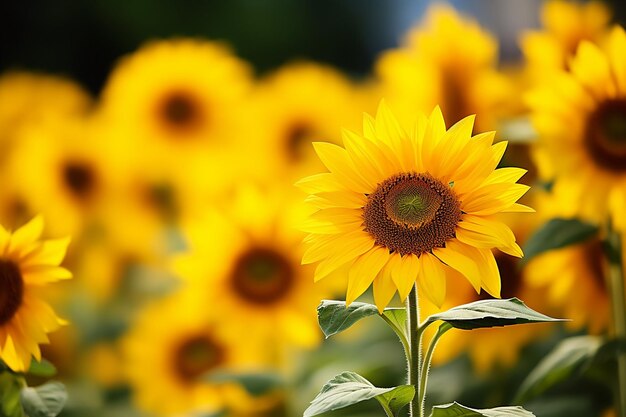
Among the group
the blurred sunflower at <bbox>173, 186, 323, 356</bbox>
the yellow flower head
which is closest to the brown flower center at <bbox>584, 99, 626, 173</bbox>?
the yellow flower head

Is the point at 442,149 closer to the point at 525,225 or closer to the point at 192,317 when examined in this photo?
the point at 525,225

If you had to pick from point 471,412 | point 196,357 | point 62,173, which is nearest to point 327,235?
point 471,412

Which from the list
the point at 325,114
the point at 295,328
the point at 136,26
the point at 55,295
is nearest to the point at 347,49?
the point at 136,26

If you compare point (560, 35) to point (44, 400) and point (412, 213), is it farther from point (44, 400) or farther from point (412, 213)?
point (44, 400)

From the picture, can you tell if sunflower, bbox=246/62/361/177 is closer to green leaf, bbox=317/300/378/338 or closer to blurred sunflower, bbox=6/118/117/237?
blurred sunflower, bbox=6/118/117/237

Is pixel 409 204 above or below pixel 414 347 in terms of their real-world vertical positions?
above

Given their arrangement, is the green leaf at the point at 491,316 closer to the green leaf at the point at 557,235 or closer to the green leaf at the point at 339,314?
the green leaf at the point at 339,314

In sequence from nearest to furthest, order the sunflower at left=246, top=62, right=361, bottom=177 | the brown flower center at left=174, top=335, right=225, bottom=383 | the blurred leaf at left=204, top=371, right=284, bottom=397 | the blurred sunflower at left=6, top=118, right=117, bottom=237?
the blurred leaf at left=204, top=371, right=284, bottom=397 < the brown flower center at left=174, top=335, right=225, bottom=383 < the blurred sunflower at left=6, top=118, right=117, bottom=237 < the sunflower at left=246, top=62, right=361, bottom=177
